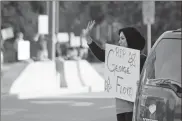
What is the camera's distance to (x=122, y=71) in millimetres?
7859

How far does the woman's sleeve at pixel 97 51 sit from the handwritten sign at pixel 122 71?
3.2 inches

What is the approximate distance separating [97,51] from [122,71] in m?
0.49

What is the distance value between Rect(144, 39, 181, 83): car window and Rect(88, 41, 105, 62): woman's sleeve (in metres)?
1.82

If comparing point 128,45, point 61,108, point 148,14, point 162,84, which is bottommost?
point 61,108

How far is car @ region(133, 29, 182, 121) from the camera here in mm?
5742

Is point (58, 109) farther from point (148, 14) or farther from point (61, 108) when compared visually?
point (148, 14)

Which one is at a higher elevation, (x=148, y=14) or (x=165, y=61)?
(x=148, y=14)

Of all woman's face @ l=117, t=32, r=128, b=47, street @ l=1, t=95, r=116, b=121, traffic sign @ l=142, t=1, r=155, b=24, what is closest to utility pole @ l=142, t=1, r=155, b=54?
traffic sign @ l=142, t=1, r=155, b=24

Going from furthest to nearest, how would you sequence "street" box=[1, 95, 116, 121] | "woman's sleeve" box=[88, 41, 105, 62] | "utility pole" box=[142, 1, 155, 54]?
"utility pole" box=[142, 1, 155, 54]
"street" box=[1, 95, 116, 121]
"woman's sleeve" box=[88, 41, 105, 62]

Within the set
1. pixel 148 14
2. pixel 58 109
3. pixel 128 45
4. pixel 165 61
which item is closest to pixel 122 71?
pixel 128 45

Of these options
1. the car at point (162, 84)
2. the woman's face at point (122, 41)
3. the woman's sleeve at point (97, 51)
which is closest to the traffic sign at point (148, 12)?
the woman's sleeve at point (97, 51)

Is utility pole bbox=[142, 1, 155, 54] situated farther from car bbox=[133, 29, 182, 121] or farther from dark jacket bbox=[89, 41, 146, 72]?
car bbox=[133, 29, 182, 121]

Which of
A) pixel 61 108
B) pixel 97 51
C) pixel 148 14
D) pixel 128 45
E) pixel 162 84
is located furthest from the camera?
pixel 148 14

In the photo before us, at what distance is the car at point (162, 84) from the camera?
5742mm
